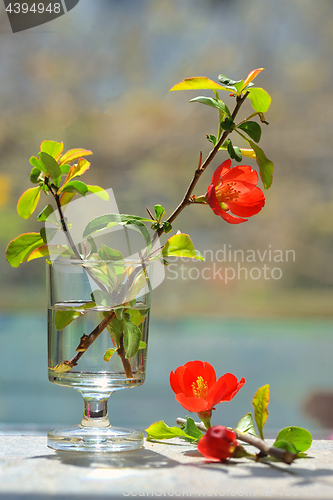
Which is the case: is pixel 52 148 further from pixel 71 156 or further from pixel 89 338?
pixel 89 338

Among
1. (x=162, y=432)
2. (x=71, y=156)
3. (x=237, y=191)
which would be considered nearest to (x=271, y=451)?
(x=162, y=432)

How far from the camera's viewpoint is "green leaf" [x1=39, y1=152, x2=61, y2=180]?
457 millimetres

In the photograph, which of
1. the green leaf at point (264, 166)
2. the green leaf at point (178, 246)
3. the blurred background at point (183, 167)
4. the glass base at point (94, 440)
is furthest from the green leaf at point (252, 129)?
the blurred background at point (183, 167)

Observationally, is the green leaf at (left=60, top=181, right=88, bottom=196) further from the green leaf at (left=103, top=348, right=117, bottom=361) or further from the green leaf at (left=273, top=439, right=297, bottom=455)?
the green leaf at (left=273, top=439, right=297, bottom=455)

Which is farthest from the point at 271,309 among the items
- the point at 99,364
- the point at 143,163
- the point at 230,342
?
the point at 99,364

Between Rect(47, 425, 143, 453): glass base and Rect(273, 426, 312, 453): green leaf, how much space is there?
0.15 meters

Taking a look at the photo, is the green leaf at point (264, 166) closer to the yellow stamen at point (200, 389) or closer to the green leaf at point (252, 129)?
the green leaf at point (252, 129)

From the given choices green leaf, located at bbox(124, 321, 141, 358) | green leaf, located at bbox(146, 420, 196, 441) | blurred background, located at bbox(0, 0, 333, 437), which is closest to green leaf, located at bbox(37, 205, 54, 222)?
green leaf, located at bbox(124, 321, 141, 358)

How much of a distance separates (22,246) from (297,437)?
0.33 meters

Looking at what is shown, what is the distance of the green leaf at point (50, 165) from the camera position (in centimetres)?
46

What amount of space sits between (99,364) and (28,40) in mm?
813

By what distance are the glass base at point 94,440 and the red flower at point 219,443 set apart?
0.32ft

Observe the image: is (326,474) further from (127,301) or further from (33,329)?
(33,329)

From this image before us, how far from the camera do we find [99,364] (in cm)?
48
